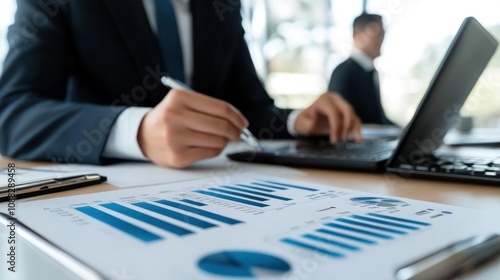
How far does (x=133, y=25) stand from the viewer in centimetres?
85

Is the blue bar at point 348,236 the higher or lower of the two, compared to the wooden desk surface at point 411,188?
lower

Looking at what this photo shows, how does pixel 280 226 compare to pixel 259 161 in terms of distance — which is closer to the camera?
pixel 280 226

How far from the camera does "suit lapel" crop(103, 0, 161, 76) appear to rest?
0.84 meters

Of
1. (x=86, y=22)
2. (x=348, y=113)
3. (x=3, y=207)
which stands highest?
(x=86, y=22)

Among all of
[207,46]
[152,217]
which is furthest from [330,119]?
[152,217]

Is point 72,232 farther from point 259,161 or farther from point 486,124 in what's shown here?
point 486,124

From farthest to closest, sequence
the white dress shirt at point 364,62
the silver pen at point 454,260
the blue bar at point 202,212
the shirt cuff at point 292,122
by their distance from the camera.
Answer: the white dress shirt at point 364,62 → the shirt cuff at point 292,122 → the blue bar at point 202,212 → the silver pen at point 454,260

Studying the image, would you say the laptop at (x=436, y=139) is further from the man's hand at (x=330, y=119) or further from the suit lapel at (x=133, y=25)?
the suit lapel at (x=133, y=25)

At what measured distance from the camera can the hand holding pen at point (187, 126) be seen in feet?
1.82

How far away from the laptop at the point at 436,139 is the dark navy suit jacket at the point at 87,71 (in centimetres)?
28

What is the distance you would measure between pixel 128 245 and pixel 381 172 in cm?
39

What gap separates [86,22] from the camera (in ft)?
2.78

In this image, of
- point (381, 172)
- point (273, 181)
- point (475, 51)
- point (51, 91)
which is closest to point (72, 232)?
point (273, 181)

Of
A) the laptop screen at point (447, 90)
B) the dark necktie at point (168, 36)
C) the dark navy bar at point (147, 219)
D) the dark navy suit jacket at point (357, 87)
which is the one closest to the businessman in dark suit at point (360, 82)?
the dark navy suit jacket at point (357, 87)
